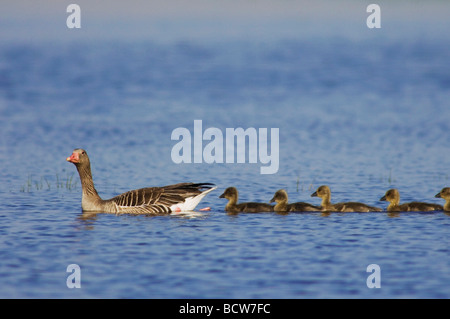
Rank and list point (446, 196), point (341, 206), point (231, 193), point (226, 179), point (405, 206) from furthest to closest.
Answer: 1. point (226, 179)
2. point (231, 193)
3. point (446, 196)
4. point (341, 206)
5. point (405, 206)

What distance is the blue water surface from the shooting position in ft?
39.8

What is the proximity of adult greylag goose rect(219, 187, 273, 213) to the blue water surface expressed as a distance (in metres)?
0.22

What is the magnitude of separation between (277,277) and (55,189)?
28.7 ft

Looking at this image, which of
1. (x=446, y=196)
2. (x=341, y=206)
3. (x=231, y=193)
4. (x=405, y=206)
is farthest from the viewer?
(x=231, y=193)

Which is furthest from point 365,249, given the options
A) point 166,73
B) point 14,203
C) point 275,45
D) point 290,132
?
point 275,45

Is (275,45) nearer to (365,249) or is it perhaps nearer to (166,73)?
(166,73)

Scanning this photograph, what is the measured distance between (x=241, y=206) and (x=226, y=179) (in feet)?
12.1

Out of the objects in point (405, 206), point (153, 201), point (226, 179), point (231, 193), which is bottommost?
point (405, 206)

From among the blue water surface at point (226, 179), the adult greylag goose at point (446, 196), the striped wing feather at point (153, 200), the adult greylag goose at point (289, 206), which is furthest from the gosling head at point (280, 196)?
the adult greylag goose at point (446, 196)

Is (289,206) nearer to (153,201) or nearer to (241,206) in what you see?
(241,206)

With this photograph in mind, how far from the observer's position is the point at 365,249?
44.8ft

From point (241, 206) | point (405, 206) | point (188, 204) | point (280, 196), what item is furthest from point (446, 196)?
point (188, 204)

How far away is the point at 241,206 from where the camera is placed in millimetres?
16734

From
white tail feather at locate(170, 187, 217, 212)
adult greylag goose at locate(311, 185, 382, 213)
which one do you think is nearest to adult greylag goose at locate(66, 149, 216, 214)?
white tail feather at locate(170, 187, 217, 212)
